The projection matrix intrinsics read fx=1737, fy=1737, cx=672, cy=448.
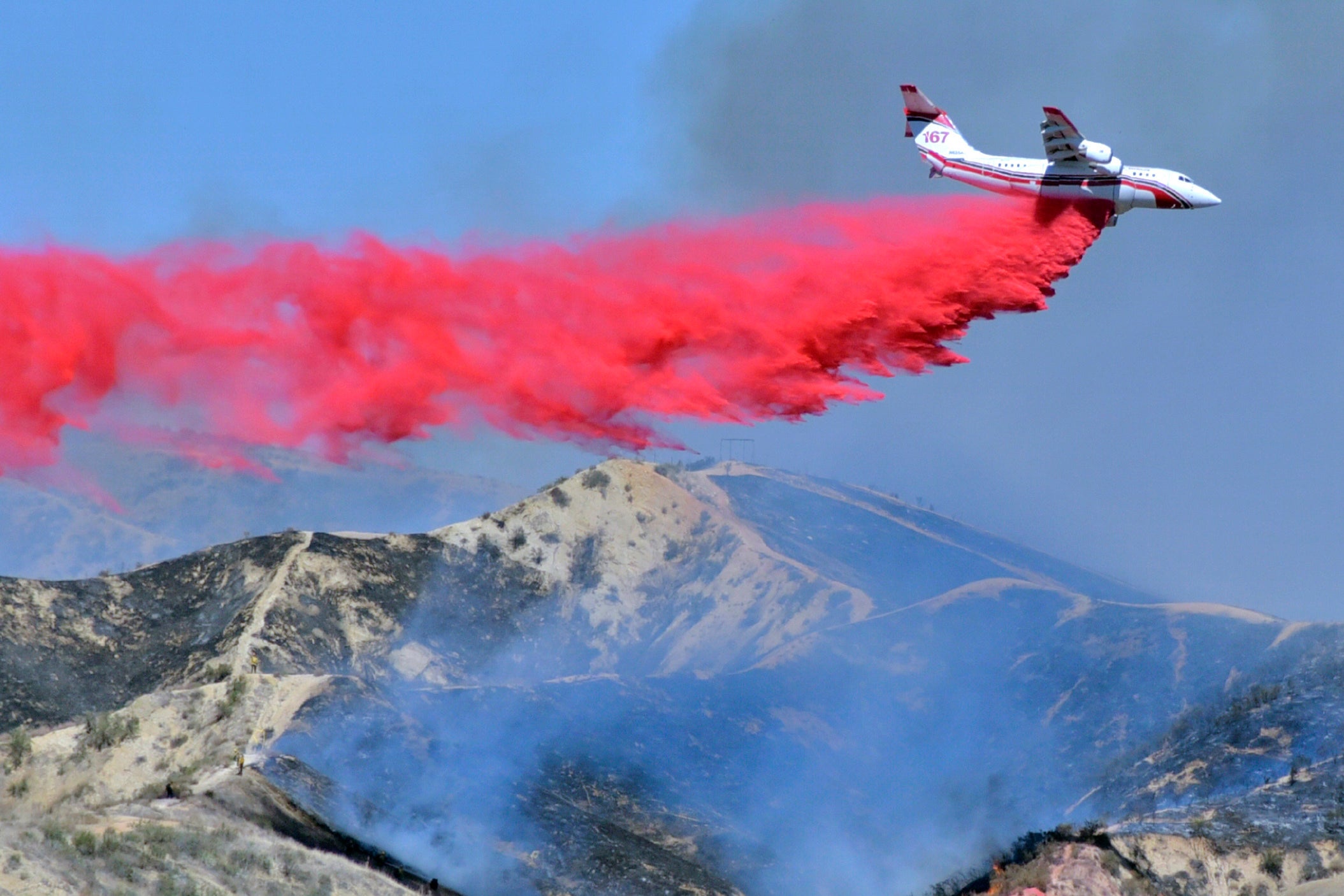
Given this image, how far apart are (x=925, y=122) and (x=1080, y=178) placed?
26.3ft

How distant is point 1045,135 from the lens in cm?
6141

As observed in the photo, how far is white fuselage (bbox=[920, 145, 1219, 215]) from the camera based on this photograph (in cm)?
6150

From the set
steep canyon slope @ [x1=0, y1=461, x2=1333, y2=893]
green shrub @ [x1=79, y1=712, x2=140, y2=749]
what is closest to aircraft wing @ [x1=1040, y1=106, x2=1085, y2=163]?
steep canyon slope @ [x1=0, y1=461, x2=1333, y2=893]

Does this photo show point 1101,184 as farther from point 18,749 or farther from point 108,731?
point 18,749

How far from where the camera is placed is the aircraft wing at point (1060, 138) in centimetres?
6066

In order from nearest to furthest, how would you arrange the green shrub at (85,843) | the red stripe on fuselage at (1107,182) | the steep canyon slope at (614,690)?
the green shrub at (85,843) → the steep canyon slope at (614,690) → the red stripe on fuselage at (1107,182)

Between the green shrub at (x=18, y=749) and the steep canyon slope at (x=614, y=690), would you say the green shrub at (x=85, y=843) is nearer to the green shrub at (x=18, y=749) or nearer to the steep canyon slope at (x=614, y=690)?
the steep canyon slope at (x=614, y=690)

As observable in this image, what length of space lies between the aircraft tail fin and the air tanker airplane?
250 centimetres

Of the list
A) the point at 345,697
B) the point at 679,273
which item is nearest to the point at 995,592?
the point at 679,273

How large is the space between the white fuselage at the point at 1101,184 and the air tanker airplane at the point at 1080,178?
0.02 m

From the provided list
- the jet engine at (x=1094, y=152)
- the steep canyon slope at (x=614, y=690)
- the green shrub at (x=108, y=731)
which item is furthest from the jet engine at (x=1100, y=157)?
the green shrub at (x=108, y=731)

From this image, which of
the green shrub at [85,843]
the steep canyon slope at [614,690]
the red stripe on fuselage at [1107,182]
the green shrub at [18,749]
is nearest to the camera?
the green shrub at [85,843]

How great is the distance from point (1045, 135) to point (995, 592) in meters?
38.8

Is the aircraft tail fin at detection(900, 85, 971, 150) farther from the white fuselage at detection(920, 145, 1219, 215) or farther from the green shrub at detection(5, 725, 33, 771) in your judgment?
the green shrub at detection(5, 725, 33, 771)
